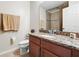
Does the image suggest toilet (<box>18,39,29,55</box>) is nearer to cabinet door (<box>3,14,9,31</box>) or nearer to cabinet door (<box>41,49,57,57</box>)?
cabinet door (<box>3,14,9,31</box>)

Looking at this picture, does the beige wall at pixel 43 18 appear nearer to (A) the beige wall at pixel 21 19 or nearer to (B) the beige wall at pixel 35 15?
(B) the beige wall at pixel 35 15

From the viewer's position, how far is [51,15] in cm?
269

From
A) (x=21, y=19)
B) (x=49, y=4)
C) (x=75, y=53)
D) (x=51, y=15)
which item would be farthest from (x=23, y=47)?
(x=75, y=53)

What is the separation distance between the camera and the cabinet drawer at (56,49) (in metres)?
1.40

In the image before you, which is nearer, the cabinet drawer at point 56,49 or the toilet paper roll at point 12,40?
the cabinet drawer at point 56,49

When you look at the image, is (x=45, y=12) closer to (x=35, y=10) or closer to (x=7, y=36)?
(x=35, y=10)

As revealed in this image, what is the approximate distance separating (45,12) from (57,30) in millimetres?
643

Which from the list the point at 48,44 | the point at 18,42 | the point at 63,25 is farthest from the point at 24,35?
the point at 48,44

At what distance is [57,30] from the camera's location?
99.6 inches

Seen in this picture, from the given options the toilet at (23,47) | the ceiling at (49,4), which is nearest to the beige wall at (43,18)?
the ceiling at (49,4)

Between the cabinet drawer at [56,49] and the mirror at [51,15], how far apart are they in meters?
0.66

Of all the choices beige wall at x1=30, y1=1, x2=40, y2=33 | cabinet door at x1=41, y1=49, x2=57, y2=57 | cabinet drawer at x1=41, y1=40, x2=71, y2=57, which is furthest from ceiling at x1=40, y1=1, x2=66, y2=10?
cabinet door at x1=41, y1=49, x2=57, y2=57

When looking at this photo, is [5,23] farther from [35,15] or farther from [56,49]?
[56,49]

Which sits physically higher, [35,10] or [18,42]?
[35,10]
